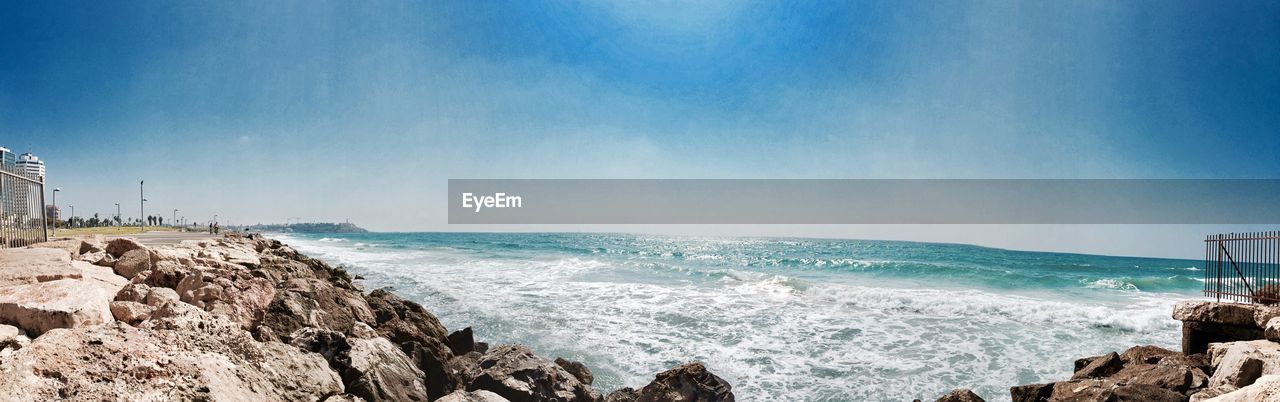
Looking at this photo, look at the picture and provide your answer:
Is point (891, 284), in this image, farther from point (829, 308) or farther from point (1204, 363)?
point (1204, 363)

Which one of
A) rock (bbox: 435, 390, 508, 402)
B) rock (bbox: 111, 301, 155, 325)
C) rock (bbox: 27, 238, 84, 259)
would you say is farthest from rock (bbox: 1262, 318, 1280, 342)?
rock (bbox: 27, 238, 84, 259)

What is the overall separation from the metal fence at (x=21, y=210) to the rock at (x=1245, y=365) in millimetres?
17528

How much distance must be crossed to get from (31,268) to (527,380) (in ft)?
18.2

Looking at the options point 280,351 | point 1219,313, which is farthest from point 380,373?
point 1219,313

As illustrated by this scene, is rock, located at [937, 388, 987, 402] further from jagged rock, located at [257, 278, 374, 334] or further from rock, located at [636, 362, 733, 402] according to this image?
jagged rock, located at [257, 278, 374, 334]

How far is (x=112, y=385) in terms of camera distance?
3727 mm

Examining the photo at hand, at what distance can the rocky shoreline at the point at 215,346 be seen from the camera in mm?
3857

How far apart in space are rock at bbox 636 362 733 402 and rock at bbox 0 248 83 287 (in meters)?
6.77

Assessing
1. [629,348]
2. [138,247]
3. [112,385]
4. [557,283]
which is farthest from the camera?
[557,283]


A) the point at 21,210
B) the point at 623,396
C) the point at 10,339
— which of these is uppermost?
the point at 21,210

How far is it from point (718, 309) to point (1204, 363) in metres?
10.2

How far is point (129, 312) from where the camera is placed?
5062 mm

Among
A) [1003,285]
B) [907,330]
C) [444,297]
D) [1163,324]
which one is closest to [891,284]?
[1003,285]

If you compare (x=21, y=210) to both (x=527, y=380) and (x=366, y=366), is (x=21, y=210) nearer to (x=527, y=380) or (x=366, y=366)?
(x=366, y=366)
